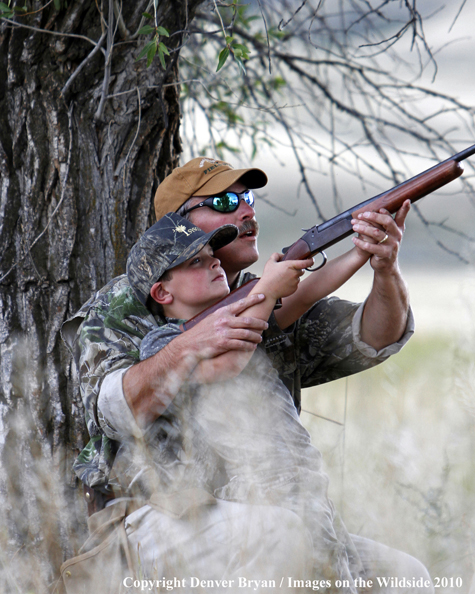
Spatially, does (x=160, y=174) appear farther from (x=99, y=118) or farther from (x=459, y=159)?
(x=459, y=159)

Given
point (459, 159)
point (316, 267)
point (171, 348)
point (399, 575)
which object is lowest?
point (399, 575)

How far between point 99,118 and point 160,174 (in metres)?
0.48

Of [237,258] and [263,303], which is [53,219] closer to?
[237,258]

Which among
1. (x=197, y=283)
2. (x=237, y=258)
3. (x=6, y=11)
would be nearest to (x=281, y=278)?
(x=197, y=283)

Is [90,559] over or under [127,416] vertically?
under

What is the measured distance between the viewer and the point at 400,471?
1576 millimetres

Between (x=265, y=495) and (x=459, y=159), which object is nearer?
(x=265, y=495)

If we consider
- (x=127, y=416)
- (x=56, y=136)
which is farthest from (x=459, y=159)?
(x=56, y=136)

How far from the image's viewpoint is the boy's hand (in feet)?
6.83

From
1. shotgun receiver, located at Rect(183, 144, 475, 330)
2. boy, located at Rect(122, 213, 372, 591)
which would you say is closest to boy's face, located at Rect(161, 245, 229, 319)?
boy, located at Rect(122, 213, 372, 591)

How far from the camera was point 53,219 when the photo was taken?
2.96 metres

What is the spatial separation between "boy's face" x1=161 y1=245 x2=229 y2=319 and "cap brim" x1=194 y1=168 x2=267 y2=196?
0.50 m

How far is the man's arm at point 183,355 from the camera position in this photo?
197 centimetres

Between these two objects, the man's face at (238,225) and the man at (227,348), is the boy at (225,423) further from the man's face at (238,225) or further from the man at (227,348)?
the man's face at (238,225)
